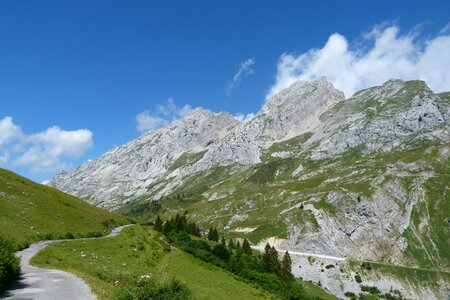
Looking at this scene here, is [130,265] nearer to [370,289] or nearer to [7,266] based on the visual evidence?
[7,266]

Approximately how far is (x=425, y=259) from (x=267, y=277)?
14618cm

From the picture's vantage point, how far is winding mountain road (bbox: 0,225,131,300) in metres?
27.5

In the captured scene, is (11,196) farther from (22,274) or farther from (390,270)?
(390,270)

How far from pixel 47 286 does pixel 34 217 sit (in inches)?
1421

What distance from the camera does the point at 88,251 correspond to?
1937 inches

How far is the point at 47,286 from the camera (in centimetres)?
3017

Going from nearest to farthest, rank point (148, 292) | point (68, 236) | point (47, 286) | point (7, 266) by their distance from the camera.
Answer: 1. point (148, 292)
2. point (7, 266)
3. point (47, 286)
4. point (68, 236)

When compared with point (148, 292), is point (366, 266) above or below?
below

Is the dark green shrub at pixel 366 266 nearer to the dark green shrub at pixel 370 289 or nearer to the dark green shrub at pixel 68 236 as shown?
the dark green shrub at pixel 370 289

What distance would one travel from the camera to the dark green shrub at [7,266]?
28281mm

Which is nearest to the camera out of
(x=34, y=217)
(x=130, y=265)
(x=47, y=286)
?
(x=47, y=286)

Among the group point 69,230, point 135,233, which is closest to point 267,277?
point 135,233

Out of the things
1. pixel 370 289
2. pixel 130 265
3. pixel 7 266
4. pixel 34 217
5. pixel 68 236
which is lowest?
pixel 370 289

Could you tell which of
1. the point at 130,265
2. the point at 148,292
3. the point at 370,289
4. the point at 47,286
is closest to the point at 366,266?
the point at 370,289
